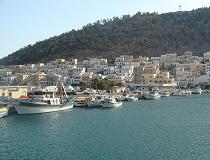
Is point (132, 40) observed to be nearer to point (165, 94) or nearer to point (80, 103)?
point (165, 94)

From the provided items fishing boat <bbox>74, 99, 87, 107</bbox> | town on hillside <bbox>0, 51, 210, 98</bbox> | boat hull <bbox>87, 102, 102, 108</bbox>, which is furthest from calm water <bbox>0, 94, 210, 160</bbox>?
town on hillside <bbox>0, 51, 210, 98</bbox>

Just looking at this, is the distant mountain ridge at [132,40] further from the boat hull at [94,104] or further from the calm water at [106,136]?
the calm water at [106,136]

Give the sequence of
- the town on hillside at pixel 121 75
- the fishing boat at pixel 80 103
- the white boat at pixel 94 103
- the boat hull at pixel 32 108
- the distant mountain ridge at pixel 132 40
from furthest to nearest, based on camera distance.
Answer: the distant mountain ridge at pixel 132 40 → the town on hillside at pixel 121 75 → the fishing boat at pixel 80 103 → the white boat at pixel 94 103 → the boat hull at pixel 32 108

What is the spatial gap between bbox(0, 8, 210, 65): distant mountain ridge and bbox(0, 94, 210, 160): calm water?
237 ft

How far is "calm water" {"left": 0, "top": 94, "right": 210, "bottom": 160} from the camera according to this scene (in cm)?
1947

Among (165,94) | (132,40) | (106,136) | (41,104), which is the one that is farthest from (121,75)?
(106,136)

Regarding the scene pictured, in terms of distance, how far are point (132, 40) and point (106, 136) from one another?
290ft

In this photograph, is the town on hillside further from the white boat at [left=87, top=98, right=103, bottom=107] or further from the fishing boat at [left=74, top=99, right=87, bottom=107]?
the white boat at [left=87, top=98, right=103, bottom=107]

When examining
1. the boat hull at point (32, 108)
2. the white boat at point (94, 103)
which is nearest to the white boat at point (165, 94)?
the white boat at point (94, 103)

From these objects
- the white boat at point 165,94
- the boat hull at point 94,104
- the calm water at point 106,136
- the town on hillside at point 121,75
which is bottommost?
the calm water at point 106,136

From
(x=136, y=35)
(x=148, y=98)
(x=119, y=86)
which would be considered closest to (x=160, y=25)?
(x=136, y=35)

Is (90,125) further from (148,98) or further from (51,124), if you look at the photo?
(148,98)

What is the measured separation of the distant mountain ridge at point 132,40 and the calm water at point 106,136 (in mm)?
72377

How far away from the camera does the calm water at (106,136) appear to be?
766 inches
